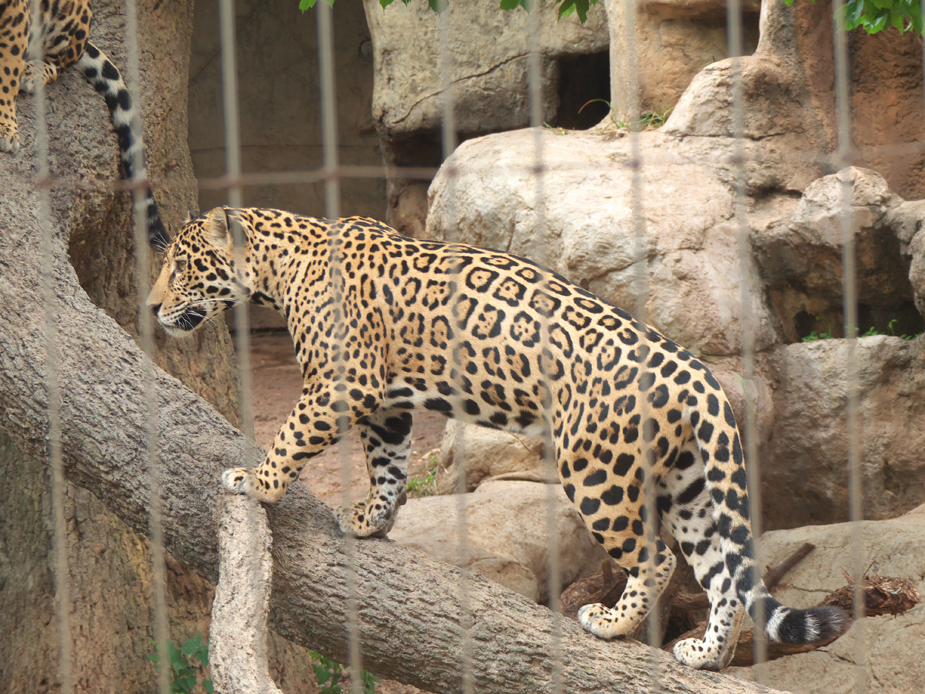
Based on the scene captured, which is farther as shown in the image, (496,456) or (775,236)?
(496,456)

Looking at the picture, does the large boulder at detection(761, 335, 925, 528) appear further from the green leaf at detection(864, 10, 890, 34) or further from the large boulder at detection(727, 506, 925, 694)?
the green leaf at detection(864, 10, 890, 34)

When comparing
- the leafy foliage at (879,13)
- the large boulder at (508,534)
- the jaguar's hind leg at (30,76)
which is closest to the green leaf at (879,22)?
the leafy foliage at (879,13)

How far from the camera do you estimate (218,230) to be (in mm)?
3846

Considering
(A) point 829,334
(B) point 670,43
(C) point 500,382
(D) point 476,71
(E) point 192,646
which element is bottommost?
(E) point 192,646

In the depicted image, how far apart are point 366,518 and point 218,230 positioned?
1248 mm

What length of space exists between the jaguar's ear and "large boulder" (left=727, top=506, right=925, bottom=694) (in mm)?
2982

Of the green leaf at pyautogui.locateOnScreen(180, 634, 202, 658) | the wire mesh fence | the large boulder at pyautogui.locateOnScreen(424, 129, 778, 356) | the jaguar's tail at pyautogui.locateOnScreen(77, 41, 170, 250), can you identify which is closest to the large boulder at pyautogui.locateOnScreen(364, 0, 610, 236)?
the wire mesh fence

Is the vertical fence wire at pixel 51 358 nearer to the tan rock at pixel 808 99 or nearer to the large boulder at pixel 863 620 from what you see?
the large boulder at pixel 863 620

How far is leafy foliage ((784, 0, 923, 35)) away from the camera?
13.4ft

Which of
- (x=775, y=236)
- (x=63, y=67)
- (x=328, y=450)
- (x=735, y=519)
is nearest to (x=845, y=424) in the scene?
(x=775, y=236)

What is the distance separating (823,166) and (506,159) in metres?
2.11

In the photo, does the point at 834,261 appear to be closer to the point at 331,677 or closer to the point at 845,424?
the point at 845,424

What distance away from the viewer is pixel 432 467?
749cm

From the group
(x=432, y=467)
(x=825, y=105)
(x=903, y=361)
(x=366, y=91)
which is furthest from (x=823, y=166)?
(x=366, y=91)
